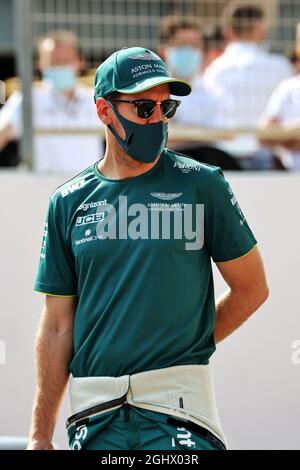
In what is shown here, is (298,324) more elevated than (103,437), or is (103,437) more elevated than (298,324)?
(103,437)

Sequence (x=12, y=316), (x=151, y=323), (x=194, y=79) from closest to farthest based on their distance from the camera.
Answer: (x=151, y=323), (x=12, y=316), (x=194, y=79)

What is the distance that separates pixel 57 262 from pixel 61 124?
2603 millimetres

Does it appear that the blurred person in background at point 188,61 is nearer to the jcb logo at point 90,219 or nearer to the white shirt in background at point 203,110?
the white shirt in background at point 203,110

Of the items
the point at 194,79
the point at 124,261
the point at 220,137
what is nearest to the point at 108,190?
the point at 124,261

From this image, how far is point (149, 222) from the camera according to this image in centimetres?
353

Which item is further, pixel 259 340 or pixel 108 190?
pixel 259 340

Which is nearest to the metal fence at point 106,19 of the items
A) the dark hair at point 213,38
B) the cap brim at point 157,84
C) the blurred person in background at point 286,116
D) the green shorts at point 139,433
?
the dark hair at point 213,38

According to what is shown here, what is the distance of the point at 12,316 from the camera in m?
5.77

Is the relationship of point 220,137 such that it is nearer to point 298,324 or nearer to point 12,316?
point 298,324

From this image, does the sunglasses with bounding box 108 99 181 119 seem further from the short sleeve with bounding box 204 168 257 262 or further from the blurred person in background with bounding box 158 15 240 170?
the blurred person in background with bounding box 158 15 240 170

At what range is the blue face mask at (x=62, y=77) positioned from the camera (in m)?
6.61

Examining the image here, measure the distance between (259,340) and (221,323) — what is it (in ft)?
6.87

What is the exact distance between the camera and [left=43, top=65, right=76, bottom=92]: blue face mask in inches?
260

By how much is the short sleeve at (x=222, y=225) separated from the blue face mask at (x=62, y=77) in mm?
3174
